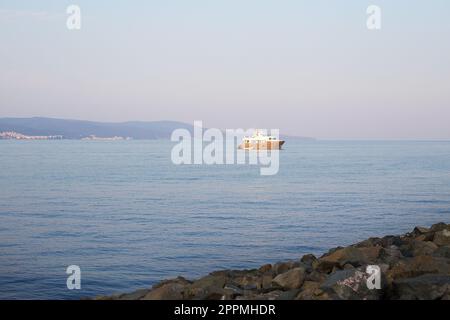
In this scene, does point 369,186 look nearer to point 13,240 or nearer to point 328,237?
point 328,237

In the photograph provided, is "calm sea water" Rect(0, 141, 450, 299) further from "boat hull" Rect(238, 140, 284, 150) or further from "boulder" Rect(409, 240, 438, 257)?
"boat hull" Rect(238, 140, 284, 150)

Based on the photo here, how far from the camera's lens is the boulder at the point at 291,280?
8.59 meters

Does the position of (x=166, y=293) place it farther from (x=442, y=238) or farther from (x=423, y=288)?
(x=442, y=238)

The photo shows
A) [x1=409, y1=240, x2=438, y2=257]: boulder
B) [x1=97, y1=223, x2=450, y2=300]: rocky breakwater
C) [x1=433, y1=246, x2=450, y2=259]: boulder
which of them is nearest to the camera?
[x1=97, y1=223, x2=450, y2=300]: rocky breakwater

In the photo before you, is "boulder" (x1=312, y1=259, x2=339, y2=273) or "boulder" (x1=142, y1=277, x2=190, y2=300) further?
"boulder" (x1=312, y1=259, x2=339, y2=273)

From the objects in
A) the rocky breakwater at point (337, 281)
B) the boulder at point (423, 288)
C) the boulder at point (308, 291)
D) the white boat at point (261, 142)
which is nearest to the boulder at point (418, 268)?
the rocky breakwater at point (337, 281)

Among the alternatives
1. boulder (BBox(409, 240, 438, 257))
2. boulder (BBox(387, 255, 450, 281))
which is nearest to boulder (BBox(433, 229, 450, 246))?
boulder (BBox(409, 240, 438, 257))

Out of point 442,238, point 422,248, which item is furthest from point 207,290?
point 442,238

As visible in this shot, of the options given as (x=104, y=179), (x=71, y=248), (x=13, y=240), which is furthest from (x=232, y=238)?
(x=104, y=179)

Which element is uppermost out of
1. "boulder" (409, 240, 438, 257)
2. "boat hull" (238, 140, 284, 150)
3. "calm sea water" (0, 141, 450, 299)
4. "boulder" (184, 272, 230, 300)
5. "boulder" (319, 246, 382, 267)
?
"boat hull" (238, 140, 284, 150)

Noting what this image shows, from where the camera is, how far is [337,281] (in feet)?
24.8

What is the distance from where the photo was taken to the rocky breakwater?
24.9ft

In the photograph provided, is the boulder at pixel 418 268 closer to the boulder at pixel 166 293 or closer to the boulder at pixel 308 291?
the boulder at pixel 308 291

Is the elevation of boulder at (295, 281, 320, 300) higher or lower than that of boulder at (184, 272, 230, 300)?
higher
